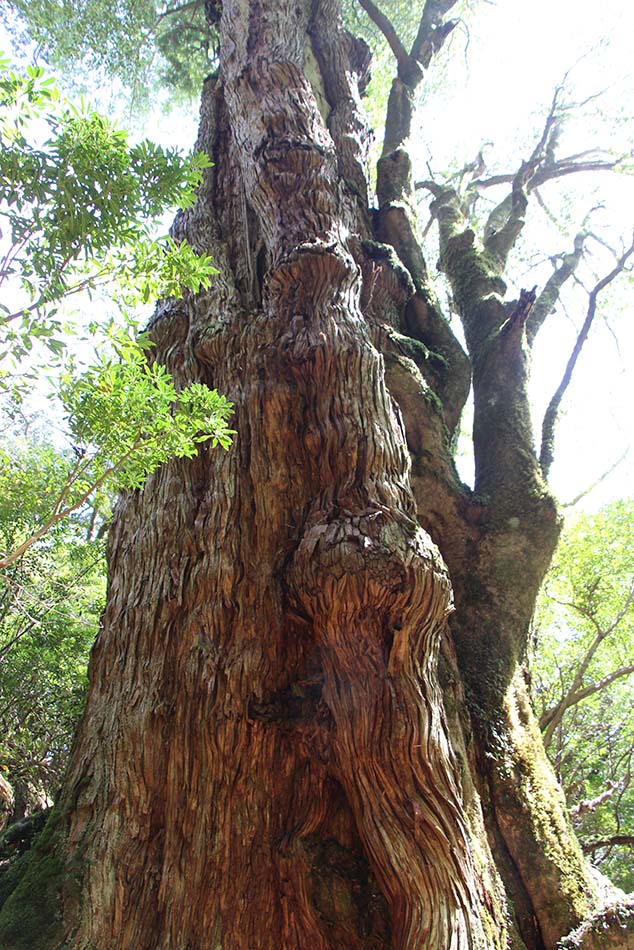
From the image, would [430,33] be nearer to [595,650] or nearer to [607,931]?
[595,650]

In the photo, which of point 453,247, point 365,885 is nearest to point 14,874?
point 365,885

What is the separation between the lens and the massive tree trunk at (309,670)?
→ 2256mm

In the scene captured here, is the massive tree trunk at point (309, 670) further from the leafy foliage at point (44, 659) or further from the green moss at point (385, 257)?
the leafy foliage at point (44, 659)

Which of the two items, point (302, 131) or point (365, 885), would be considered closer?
point (365, 885)

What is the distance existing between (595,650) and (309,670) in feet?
19.9

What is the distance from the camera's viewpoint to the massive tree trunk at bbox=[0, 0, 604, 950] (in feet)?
7.40

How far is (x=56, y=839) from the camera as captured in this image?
250 centimetres

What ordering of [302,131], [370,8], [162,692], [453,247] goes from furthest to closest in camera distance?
[370,8], [453,247], [302,131], [162,692]

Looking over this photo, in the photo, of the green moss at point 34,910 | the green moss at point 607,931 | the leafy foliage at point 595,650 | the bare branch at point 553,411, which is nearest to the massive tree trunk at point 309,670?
the green moss at point 34,910

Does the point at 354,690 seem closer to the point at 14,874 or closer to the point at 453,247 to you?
the point at 14,874

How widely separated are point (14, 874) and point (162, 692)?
909 millimetres

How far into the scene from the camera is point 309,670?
8.96ft

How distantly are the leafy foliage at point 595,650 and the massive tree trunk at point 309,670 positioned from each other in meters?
4.73

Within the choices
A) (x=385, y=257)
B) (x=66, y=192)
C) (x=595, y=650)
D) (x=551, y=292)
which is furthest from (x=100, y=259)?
(x=595, y=650)
